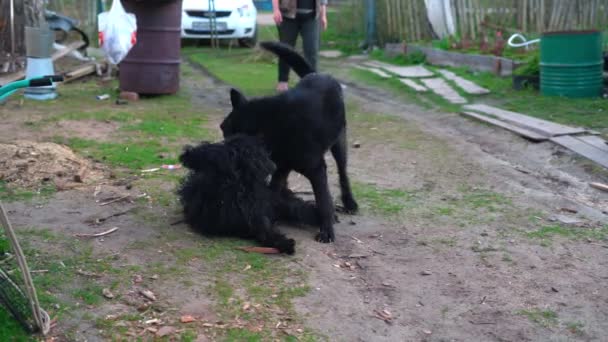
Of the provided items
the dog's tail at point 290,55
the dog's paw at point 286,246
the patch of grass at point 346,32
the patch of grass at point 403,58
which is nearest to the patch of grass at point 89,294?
the dog's paw at point 286,246

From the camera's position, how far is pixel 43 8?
1027 cm

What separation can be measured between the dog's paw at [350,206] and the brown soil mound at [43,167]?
183 cm

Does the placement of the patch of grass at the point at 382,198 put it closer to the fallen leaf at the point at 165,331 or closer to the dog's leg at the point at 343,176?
the dog's leg at the point at 343,176

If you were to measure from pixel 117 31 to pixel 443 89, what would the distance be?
4297mm

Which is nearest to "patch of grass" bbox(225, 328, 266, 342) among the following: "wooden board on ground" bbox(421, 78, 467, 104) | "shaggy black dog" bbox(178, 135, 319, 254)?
"shaggy black dog" bbox(178, 135, 319, 254)

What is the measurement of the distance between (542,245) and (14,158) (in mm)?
3710

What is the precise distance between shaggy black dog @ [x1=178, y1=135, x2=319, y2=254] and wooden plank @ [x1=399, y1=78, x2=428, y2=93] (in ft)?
18.9

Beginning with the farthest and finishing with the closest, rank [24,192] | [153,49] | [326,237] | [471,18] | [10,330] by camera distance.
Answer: [471,18] < [153,49] < [24,192] < [326,237] < [10,330]

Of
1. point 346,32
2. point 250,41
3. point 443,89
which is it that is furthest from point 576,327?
point 346,32

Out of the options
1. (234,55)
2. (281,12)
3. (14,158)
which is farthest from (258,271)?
(234,55)

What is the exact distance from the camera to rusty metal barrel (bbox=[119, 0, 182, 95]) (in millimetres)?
8227

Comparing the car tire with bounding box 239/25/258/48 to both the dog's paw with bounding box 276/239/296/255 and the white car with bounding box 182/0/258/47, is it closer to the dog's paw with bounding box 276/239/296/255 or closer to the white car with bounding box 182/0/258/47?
the white car with bounding box 182/0/258/47

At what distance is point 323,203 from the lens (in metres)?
4.25

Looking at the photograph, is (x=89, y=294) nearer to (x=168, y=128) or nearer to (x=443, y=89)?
(x=168, y=128)
